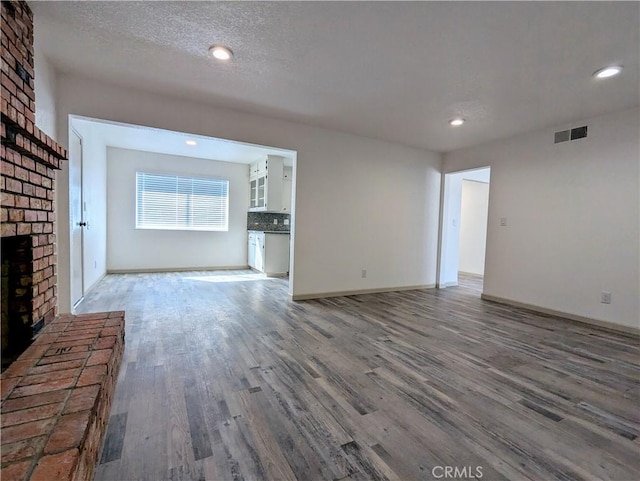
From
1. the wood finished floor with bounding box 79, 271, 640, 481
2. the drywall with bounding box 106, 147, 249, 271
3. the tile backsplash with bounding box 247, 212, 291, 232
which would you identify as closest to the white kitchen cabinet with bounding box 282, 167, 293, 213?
the tile backsplash with bounding box 247, 212, 291, 232

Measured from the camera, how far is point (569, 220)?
370 cm

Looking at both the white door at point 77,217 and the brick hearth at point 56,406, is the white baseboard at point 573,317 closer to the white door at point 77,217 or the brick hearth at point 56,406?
the brick hearth at point 56,406

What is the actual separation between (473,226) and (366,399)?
6446 mm

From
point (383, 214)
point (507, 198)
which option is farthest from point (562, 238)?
point (383, 214)

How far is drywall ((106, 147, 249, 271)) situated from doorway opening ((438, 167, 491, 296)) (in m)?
4.33

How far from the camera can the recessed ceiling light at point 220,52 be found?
2.25 metres

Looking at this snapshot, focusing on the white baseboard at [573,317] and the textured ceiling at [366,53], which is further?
the white baseboard at [573,317]

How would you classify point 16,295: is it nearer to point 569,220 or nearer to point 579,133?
point 569,220

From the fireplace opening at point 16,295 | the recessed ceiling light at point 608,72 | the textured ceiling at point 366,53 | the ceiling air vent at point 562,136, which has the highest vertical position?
the recessed ceiling light at point 608,72

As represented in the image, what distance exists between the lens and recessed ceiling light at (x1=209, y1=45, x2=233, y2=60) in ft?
7.39

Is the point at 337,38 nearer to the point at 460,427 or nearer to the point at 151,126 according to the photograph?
the point at 151,126

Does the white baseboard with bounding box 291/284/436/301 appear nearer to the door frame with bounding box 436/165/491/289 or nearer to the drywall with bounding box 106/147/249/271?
the door frame with bounding box 436/165/491/289

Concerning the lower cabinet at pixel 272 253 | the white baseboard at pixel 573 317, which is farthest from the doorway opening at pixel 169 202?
the white baseboard at pixel 573 317

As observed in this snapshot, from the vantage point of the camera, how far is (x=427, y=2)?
173 cm
